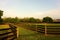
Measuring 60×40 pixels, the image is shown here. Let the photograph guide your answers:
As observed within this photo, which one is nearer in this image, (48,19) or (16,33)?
(16,33)

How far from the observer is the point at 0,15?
2327 inches

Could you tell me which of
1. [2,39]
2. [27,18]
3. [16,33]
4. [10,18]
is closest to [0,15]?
[10,18]

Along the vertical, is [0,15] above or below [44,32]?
above

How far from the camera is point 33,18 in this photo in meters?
58.7

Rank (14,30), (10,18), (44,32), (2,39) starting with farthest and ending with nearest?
1. (10,18)
2. (44,32)
3. (14,30)
4. (2,39)

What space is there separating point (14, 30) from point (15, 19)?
157 ft

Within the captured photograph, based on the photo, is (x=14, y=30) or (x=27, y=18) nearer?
(x=14, y=30)

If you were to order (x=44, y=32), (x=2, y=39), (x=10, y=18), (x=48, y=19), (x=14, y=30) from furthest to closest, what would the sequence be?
(x=10, y=18) → (x=48, y=19) → (x=44, y=32) → (x=14, y=30) → (x=2, y=39)

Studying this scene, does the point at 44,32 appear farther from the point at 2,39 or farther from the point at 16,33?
the point at 2,39

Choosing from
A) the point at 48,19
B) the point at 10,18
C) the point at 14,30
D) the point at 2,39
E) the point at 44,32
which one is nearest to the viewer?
the point at 2,39

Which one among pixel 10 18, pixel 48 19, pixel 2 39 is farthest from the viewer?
pixel 10 18

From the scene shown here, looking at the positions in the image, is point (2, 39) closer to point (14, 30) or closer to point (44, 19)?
point (14, 30)

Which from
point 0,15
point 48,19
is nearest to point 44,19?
point 48,19

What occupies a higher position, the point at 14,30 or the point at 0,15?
the point at 0,15
